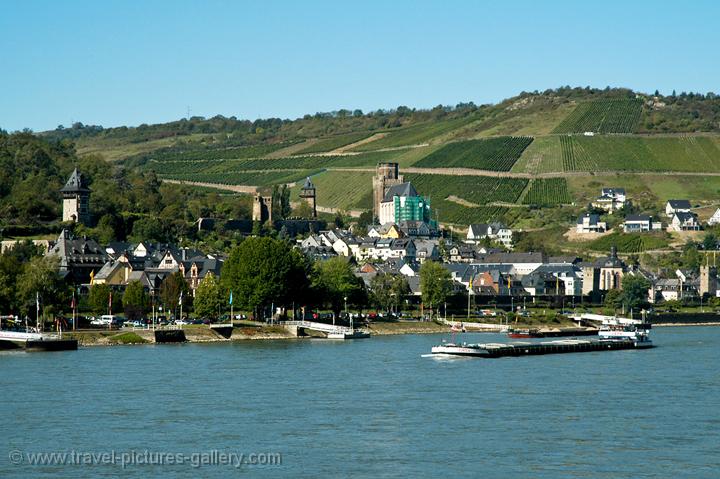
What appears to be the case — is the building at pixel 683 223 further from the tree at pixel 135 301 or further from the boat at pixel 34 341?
Answer: the boat at pixel 34 341

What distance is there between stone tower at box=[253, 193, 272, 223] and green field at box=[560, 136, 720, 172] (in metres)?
42.2

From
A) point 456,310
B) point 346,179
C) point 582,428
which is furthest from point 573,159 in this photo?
point 582,428

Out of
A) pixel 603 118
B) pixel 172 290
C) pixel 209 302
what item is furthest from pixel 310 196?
pixel 209 302

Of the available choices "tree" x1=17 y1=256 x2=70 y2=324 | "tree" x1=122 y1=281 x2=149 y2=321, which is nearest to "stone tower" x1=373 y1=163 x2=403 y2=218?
"tree" x1=122 y1=281 x2=149 y2=321

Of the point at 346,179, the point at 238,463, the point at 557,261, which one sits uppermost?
the point at 346,179

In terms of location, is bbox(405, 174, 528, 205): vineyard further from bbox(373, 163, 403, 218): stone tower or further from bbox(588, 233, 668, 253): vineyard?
bbox(588, 233, 668, 253): vineyard

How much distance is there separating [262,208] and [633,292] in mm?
42653

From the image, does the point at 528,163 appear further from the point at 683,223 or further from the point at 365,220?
the point at 683,223

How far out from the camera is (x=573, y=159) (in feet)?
545

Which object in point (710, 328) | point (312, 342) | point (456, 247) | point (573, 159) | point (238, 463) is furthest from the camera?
point (573, 159)

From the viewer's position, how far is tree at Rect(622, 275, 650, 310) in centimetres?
10531

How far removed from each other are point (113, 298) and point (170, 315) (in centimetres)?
366

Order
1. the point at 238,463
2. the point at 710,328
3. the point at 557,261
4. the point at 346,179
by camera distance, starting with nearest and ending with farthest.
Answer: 1. the point at 238,463
2. the point at 710,328
3. the point at 557,261
4. the point at 346,179

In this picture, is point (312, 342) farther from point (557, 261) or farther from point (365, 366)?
point (557, 261)
